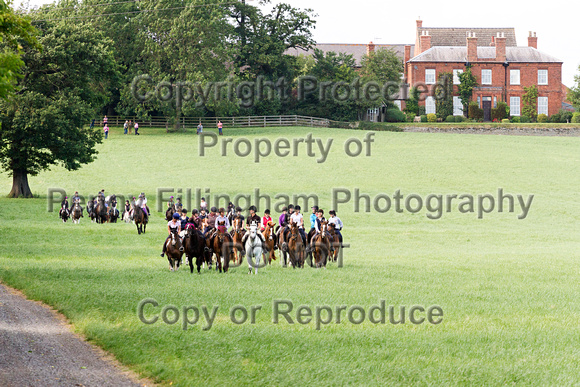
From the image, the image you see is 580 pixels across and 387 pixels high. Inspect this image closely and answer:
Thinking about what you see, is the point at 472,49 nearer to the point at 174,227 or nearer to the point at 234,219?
the point at 234,219

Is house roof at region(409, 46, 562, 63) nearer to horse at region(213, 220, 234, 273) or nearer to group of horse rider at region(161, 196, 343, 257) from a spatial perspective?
group of horse rider at region(161, 196, 343, 257)

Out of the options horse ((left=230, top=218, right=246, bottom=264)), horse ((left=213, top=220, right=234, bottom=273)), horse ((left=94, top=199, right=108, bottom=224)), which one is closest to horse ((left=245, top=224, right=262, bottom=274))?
horse ((left=213, top=220, right=234, bottom=273))

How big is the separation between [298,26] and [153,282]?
233 feet

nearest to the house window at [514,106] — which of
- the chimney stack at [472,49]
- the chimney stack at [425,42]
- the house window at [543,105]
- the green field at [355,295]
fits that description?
the house window at [543,105]

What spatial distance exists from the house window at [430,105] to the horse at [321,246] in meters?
69.8

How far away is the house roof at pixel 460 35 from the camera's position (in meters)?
92.4

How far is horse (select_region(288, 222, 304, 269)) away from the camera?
21.2 m

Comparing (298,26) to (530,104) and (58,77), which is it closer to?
(530,104)

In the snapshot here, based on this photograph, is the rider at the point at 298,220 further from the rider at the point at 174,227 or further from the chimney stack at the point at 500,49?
the chimney stack at the point at 500,49

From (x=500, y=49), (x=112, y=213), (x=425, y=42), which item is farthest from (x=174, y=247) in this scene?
(x=500, y=49)

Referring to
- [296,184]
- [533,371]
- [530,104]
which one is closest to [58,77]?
[296,184]

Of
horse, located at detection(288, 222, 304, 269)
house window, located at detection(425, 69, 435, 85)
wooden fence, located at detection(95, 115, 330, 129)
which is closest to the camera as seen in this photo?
horse, located at detection(288, 222, 304, 269)

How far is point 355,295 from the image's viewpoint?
1580 centimetres

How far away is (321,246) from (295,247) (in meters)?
0.85
